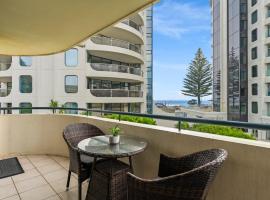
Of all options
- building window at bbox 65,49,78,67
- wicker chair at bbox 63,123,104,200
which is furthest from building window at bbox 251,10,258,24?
wicker chair at bbox 63,123,104,200

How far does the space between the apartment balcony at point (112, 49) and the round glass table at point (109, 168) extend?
12.6 m

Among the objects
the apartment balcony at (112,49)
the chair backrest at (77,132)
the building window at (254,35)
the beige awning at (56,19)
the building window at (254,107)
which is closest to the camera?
the beige awning at (56,19)

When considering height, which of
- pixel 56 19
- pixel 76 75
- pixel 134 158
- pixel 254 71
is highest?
pixel 254 71

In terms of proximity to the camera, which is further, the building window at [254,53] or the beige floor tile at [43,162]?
the building window at [254,53]

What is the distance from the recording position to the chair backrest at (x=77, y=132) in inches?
106

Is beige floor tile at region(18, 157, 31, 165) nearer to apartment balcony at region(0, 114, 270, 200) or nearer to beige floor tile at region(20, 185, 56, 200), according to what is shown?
apartment balcony at region(0, 114, 270, 200)

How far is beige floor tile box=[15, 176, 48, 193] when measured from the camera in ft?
8.98

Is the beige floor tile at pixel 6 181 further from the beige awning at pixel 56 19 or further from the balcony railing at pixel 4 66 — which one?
the balcony railing at pixel 4 66

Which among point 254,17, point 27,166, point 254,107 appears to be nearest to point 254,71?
point 254,107

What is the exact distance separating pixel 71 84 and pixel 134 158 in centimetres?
1182

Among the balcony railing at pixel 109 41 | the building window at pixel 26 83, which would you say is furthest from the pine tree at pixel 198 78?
the building window at pixel 26 83

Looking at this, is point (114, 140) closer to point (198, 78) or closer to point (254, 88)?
point (254, 88)

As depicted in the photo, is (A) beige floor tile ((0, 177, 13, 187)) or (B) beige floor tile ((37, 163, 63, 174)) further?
(B) beige floor tile ((37, 163, 63, 174))

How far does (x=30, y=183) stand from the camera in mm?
2885
